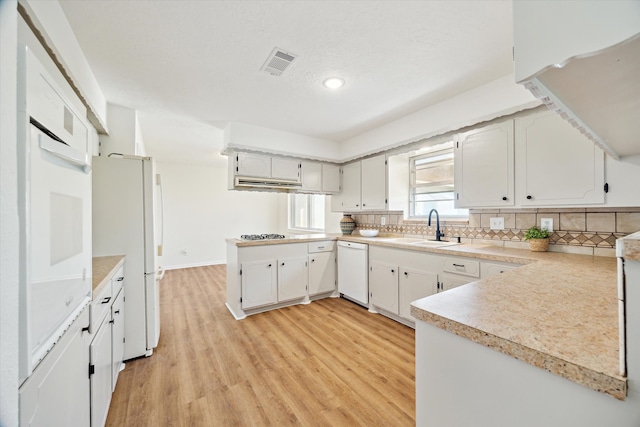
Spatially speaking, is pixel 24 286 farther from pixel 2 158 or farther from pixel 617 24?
pixel 617 24

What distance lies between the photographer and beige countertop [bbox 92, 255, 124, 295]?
1339 mm

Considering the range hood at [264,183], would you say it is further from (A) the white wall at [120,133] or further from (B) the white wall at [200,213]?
(B) the white wall at [200,213]

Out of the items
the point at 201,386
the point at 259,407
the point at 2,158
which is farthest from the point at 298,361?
the point at 2,158

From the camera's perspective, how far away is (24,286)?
0.61m

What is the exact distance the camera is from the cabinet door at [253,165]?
337cm

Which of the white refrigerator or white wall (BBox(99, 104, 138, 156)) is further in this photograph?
white wall (BBox(99, 104, 138, 156))

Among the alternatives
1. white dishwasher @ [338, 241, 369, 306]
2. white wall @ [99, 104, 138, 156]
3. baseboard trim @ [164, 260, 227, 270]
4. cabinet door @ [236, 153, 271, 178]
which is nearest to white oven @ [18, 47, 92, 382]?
white wall @ [99, 104, 138, 156]

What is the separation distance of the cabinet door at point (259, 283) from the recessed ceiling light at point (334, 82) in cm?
208

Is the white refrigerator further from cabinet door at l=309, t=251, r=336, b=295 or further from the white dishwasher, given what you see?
the white dishwasher

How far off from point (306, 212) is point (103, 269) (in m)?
4.69

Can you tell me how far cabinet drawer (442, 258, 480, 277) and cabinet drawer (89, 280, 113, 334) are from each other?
98.5 inches

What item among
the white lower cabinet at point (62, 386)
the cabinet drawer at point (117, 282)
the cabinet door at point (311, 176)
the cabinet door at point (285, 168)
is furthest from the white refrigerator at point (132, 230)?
the cabinet door at point (311, 176)

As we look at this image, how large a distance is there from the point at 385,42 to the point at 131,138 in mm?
2729

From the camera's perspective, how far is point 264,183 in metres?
3.62
